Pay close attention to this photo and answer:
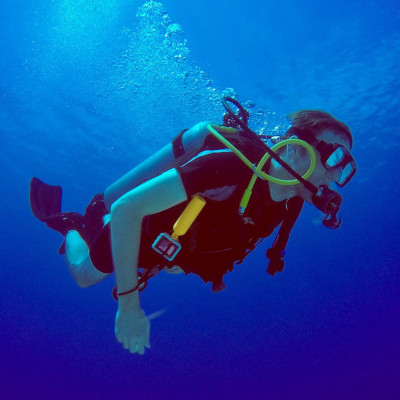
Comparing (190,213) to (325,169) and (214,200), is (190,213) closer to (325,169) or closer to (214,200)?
(214,200)

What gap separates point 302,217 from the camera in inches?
1248

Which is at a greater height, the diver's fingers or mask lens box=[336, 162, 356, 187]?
mask lens box=[336, 162, 356, 187]

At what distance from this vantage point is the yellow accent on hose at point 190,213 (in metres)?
2.25

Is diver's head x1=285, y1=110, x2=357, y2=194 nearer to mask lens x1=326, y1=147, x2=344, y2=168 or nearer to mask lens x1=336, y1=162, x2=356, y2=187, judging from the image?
mask lens x1=326, y1=147, x2=344, y2=168

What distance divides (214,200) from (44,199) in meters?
3.12

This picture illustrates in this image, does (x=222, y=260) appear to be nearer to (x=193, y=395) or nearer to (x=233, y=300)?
(x=193, y=395)

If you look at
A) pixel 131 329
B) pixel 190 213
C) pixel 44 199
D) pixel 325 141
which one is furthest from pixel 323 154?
pixel 44 199

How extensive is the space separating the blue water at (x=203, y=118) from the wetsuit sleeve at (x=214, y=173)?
9.64 m

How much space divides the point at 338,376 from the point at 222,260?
149 ft

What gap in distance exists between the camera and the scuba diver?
217cm

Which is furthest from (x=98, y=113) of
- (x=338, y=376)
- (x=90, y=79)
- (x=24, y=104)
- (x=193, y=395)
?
(x=338, y=376)

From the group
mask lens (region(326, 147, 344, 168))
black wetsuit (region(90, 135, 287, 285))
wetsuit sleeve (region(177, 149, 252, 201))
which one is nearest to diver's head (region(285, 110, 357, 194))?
mask lens (region(326, 147, 344, 168))

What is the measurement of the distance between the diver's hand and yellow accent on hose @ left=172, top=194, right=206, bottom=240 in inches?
27.1

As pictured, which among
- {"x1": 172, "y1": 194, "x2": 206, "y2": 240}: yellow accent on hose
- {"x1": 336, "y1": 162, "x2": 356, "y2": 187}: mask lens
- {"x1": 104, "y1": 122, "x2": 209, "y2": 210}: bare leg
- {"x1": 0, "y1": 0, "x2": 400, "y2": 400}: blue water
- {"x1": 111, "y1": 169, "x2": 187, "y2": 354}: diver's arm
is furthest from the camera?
{"x1": 0, "y1": 0, "x2": 400, "y2": 400}: blue water
